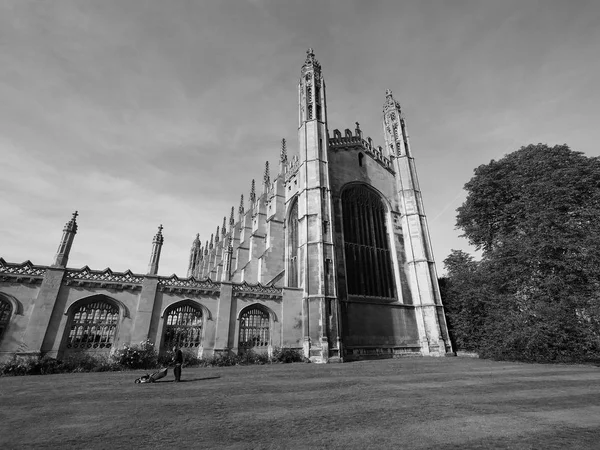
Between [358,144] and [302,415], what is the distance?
2588 centimetres

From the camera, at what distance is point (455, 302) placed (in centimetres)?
2327

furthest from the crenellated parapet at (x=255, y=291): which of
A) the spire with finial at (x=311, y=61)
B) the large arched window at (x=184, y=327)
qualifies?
the spire with finial at (x=311, y=61)

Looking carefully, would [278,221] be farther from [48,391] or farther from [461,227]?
[48,391]

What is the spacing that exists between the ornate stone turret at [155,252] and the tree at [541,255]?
19.6 m

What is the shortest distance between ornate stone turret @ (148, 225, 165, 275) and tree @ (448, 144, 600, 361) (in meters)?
19.6

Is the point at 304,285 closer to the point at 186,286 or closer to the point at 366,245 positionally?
the point at 186,286

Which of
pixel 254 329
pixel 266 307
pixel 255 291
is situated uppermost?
pixel 255 291

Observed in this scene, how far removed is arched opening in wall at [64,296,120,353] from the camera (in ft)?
45.0

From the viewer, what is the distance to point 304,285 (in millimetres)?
19078

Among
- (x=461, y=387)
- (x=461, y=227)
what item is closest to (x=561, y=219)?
(x=461, y=227)

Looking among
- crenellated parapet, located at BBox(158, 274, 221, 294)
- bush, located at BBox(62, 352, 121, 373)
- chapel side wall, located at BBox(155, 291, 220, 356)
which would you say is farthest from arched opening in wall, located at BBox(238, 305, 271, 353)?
bush, located at BBox(62, 352, 121, 373)

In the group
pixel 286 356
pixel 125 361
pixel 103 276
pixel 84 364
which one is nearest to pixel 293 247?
pixel 286 356

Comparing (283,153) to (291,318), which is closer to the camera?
(291,318)

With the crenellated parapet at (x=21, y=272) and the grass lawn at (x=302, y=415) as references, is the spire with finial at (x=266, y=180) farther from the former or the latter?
the grass lawn at (x=302, y=415)
